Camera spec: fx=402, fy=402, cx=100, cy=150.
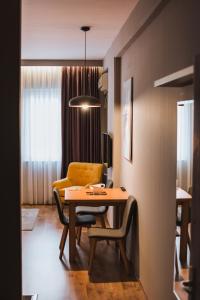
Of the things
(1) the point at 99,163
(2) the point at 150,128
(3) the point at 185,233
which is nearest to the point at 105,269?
→ (2) the point at 150,128

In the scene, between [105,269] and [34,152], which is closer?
[105,269]

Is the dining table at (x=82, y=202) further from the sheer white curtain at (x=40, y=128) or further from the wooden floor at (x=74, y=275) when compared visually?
the sheer white curtain at (x=40, y=128)

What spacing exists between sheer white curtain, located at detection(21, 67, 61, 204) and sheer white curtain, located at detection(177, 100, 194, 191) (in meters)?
5.61

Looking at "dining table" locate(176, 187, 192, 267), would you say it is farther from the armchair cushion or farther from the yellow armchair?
the armchair cushion

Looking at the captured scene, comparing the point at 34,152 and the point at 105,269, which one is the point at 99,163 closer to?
the point at 34,152

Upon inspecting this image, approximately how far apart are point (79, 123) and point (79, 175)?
110cm

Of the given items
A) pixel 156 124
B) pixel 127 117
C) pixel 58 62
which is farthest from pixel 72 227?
pixel 58 62

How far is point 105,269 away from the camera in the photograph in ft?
14.9

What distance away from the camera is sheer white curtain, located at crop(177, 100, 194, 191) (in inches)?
90.4

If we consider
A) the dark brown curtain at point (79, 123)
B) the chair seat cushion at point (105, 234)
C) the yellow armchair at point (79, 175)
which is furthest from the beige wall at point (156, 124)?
the dark brown curtain at point (79, 123)
